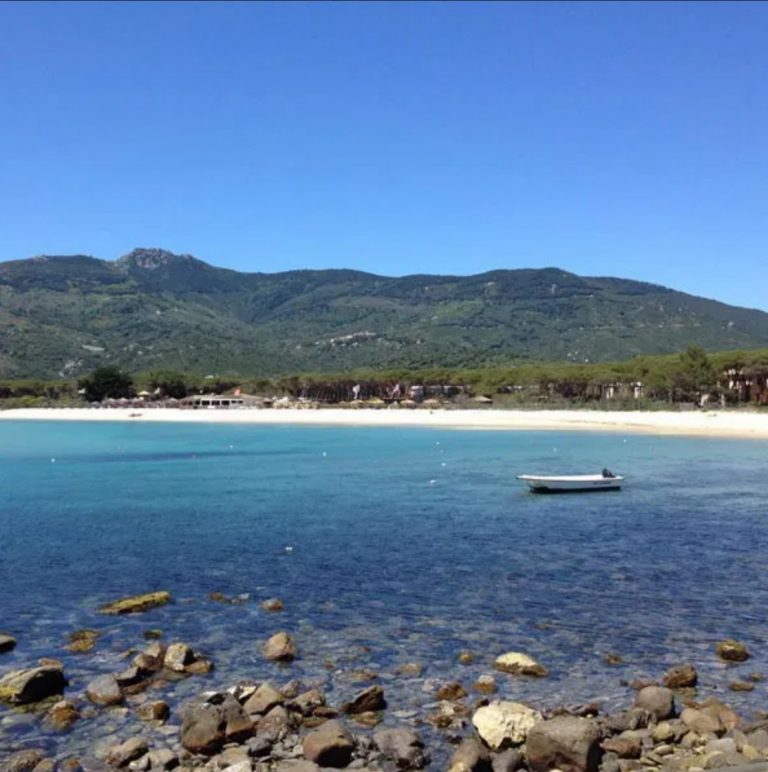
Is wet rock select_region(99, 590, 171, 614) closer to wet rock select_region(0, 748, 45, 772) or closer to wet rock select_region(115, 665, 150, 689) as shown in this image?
wet rock select_region(115, 665, 150, 689)

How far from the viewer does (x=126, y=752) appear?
10.0 m

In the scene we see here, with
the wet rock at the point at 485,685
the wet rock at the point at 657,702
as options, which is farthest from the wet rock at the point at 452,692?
the wet rock at the point at 657,702

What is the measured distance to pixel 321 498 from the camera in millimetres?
34094

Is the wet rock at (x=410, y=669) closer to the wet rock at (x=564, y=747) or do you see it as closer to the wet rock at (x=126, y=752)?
the wet rock at (x=564, y=747)

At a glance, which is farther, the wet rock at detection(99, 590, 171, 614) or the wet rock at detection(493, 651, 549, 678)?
the wet rock at detection(99, 590, 171, 614)

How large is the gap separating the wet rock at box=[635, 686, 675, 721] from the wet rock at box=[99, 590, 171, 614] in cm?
964

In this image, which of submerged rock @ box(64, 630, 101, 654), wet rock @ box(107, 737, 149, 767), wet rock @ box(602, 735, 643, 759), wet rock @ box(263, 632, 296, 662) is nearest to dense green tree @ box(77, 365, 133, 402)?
submerged rock @ box(64, 630, 101, 654)

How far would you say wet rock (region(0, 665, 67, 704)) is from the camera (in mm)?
12008

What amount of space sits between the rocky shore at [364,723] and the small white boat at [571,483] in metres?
21.3

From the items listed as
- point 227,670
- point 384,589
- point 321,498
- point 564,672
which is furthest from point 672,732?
point 321,498

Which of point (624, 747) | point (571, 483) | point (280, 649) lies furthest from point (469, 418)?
point (624, 747)

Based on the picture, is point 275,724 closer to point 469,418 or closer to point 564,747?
point 564,747

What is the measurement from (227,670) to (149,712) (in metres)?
1.96

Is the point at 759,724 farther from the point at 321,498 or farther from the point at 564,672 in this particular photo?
the point at 321,498
